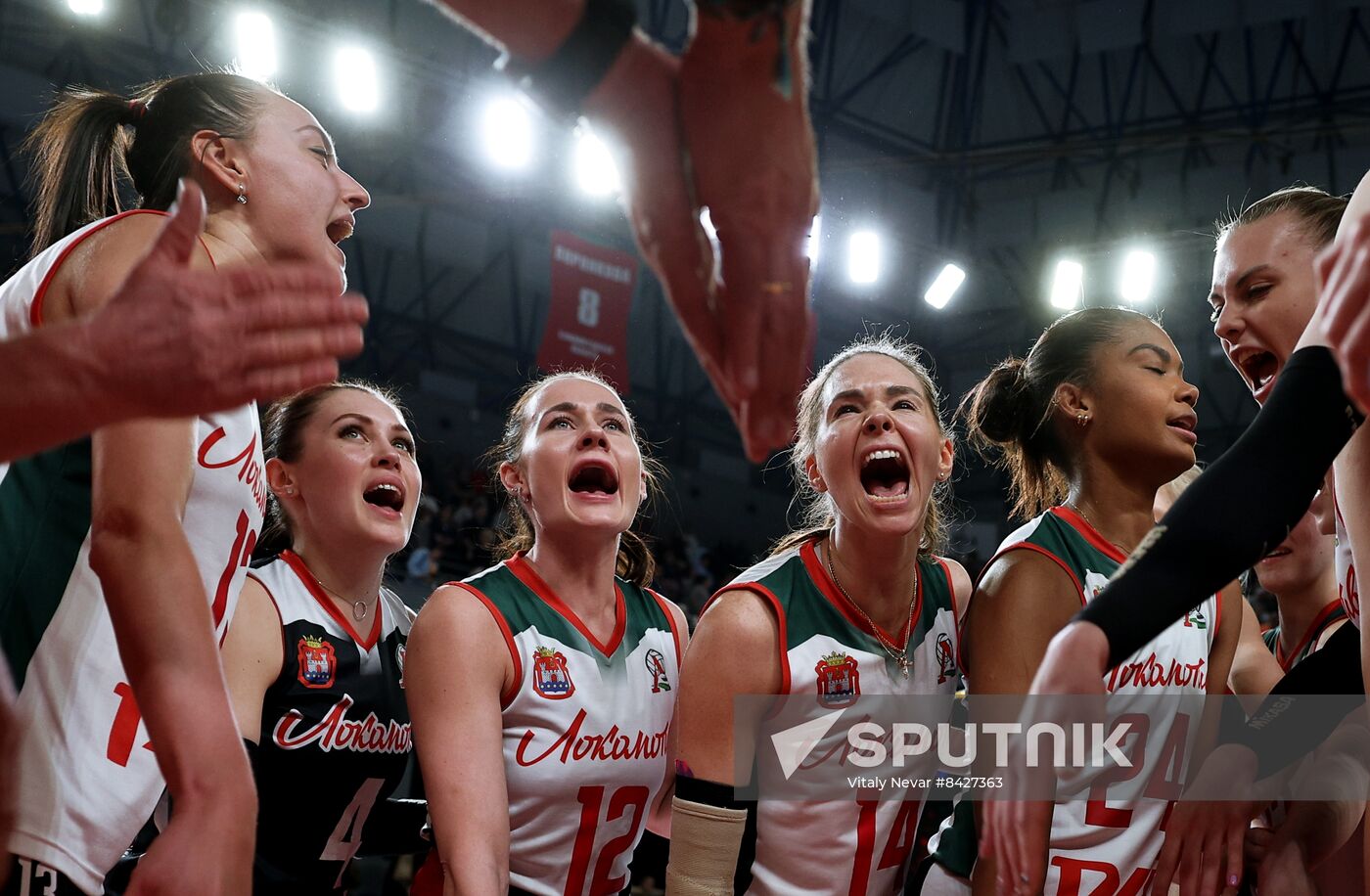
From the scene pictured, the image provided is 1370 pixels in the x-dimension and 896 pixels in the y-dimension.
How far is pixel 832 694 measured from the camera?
2.54 meters

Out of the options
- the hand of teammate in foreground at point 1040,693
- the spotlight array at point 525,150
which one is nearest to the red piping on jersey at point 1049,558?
the hand of teammate in foreground at point 1040,693

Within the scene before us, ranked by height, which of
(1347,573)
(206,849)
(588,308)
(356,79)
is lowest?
(206,849)

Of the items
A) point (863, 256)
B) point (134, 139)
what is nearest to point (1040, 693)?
point (134, 139)

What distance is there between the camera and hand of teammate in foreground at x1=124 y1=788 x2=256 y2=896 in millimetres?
1201

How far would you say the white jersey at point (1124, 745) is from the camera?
2.50m

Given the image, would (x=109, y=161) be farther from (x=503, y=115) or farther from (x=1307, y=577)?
(x=503, y=115)

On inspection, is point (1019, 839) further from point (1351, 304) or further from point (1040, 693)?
point (1351, 304)

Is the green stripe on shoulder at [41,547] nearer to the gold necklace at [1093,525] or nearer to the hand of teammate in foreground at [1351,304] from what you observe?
the hand of teammate in foreground at [1351,304]

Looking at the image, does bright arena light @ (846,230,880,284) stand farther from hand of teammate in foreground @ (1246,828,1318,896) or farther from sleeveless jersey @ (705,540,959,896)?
hand of teammate in foreground @ (1246,828,1318,896)

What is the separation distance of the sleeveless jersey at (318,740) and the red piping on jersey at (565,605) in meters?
0.46

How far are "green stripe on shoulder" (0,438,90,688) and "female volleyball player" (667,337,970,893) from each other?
1.28 meters

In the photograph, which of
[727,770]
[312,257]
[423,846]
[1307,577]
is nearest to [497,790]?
[727,770]

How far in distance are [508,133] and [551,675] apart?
10.2m

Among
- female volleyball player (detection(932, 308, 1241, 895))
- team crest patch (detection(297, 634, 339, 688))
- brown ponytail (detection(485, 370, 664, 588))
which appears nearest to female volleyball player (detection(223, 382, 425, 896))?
team crest patch (detection(297, 634, 339, 688))
